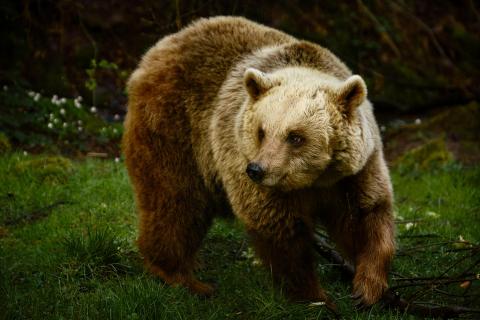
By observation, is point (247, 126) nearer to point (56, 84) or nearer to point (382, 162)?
point (382, 162)

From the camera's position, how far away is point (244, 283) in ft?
15.8

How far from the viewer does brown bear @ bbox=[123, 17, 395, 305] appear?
13.0ft

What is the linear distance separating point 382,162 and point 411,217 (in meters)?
2.15

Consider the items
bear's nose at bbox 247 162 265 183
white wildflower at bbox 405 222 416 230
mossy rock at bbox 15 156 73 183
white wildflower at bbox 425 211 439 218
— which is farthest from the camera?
mossy rock at bbox 15 156 73 183

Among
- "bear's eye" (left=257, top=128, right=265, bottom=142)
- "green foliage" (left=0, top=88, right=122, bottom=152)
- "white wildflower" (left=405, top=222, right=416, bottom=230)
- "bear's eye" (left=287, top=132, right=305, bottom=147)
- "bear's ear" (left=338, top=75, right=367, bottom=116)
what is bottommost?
"green foliage" (left=0, top=88, right=122, bottom=152)

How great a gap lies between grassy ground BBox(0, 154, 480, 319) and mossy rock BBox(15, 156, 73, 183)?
0.01 meters

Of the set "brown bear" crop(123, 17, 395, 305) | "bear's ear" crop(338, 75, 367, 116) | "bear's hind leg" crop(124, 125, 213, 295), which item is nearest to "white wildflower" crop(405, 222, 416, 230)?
"brown bear" crop(123, 17, 395, 305)

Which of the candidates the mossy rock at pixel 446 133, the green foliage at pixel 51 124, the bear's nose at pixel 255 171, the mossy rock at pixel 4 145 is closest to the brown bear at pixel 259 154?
the bear's nose at pixel 255 171

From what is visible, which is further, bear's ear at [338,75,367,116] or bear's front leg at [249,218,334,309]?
bear's front leg at [249,218,334,309]

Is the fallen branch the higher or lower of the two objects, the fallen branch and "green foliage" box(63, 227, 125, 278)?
the higher

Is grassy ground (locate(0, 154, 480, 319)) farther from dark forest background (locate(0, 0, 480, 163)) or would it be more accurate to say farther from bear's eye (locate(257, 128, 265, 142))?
dark forest background (locate(0, 0, 480, 163))

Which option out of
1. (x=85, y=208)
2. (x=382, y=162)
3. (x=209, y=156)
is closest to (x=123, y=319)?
(x=209, y=156)

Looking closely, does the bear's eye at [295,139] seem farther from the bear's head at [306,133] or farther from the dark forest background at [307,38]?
the dark forest background at [307,38]

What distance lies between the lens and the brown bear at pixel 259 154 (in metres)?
3.96
